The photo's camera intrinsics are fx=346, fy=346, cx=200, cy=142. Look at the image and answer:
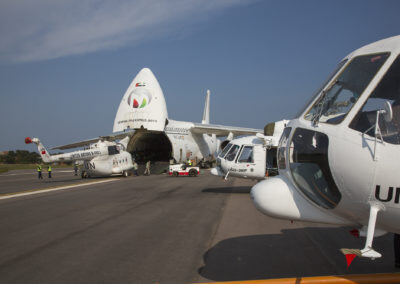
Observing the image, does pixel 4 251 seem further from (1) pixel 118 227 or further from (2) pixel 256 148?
(2) pixel 256 148

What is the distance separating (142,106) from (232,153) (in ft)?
34.8

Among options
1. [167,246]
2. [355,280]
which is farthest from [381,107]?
[167,246]

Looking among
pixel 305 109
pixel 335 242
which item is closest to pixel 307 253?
pixel 335 242

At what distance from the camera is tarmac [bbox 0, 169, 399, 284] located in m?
4.60

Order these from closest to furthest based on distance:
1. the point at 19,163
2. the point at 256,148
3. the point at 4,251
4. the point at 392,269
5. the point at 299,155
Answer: the point at 299,155
the point at 392,269
the point at 4,251
the point at 256,148
the point at 19,163

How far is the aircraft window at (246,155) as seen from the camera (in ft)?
44.4

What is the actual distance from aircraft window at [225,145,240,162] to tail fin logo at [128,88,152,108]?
10.4 metres

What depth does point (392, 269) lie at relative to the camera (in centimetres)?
458

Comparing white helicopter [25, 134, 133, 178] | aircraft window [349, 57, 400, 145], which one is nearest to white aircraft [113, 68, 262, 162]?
white helicopter [25, 134, 133, 178]

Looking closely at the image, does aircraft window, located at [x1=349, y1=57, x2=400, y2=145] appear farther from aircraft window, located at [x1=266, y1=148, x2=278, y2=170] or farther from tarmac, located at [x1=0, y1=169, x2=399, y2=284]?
aircraft window, located at [x1=266, y1=148, x2=278, y2=170]

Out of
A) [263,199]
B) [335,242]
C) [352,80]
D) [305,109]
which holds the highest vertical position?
[352,80]

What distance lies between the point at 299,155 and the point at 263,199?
1.91 ft

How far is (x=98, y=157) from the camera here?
80.2 ft

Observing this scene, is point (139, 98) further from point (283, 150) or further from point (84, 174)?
point (283, 150)
